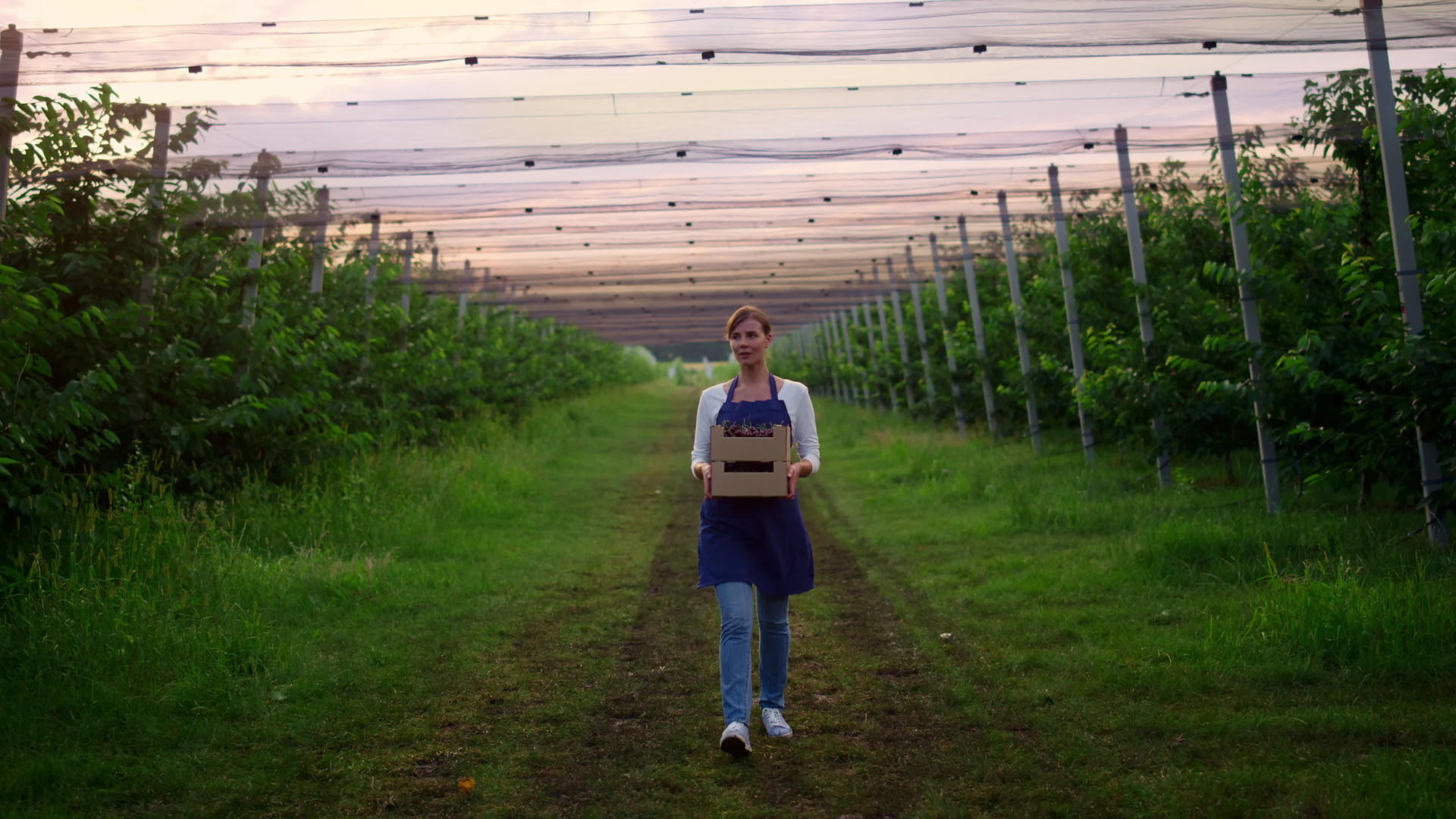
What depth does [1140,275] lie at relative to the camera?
38.9ft

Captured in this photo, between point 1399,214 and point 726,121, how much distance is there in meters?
5.50

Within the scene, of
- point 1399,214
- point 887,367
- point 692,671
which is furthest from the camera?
point 887,367

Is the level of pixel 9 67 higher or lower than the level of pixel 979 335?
higher

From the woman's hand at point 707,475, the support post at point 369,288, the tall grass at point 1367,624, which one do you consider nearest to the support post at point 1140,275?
the tall grass at point 1367,624

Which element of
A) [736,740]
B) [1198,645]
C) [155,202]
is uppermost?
[155,202]

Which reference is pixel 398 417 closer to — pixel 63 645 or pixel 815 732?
pixel 63 645

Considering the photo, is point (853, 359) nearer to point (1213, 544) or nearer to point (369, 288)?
point (369, 288)

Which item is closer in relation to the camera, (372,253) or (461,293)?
(372,253)

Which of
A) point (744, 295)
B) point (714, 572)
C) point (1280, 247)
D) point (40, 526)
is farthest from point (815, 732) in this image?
point (744, 295)

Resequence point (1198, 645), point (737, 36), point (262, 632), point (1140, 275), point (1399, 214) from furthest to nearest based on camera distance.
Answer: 1. point (1140, 275)
2. point (737, 36)
3. point (1399, 214)
4. point (262, 632)
5. point (1198, 645)

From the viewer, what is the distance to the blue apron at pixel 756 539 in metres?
4.88

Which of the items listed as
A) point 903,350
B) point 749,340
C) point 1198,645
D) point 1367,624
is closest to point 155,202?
point 749,340

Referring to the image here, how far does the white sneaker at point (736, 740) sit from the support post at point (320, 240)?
9.14 m

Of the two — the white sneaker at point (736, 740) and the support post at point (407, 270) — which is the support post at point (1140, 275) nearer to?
the white sneaker at point (736, 740)
